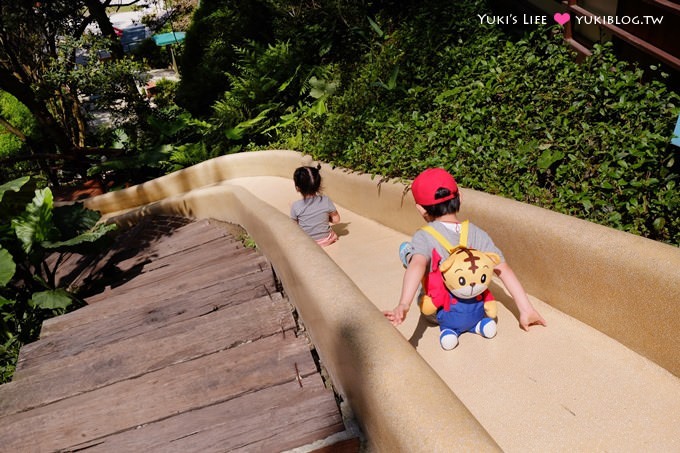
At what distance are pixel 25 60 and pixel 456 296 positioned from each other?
14462 millimetres

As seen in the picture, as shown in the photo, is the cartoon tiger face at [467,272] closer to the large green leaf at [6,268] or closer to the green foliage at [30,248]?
the green foliage at [30,248]

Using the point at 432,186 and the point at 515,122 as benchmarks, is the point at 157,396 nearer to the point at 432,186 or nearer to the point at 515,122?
the point at 432,186

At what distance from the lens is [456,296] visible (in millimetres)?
2516

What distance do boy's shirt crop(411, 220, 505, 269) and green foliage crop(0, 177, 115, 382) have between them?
3.42 meters

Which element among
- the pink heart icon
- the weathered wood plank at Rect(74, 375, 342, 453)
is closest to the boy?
the weathered wood plank at Rect(74, 375, 342, 453)

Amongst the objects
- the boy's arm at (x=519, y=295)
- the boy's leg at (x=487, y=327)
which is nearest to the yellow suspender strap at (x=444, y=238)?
the boy's arm at (x=519, y=295)

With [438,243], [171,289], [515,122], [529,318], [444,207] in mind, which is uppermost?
[515,122]

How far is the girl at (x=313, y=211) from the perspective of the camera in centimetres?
479

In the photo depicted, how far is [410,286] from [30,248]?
13.2 feet

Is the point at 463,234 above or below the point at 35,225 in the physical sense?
above

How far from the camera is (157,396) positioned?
8.36 ft

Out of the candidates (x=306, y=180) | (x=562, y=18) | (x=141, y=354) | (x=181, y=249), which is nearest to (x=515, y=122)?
(x=562, y=18)

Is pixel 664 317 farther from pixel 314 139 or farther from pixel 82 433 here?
pixel 314 139

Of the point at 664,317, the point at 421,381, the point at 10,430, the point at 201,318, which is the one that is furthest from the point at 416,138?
the point at 10,430
